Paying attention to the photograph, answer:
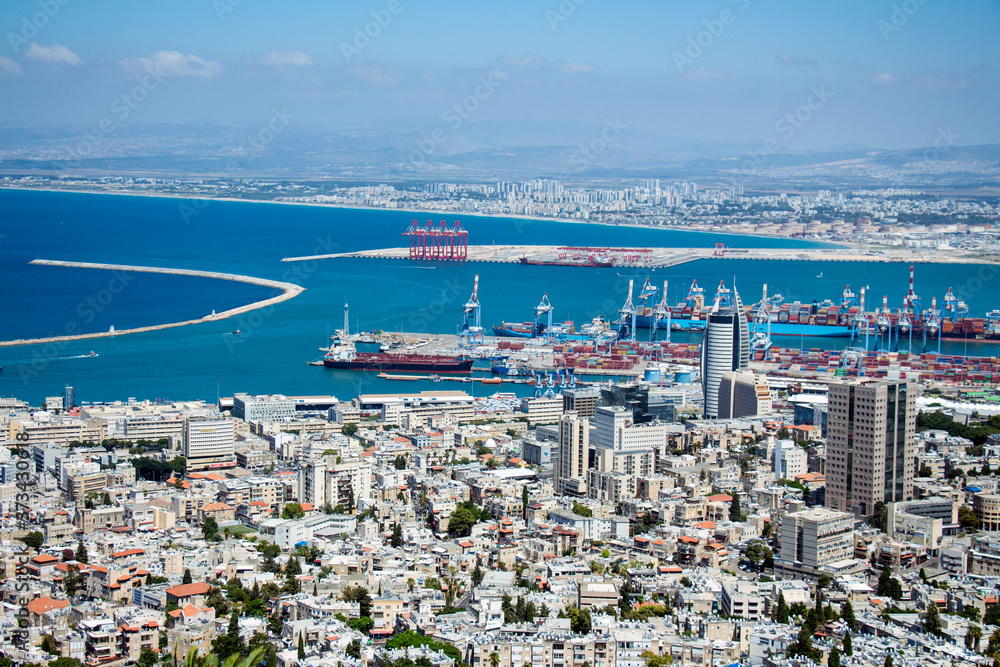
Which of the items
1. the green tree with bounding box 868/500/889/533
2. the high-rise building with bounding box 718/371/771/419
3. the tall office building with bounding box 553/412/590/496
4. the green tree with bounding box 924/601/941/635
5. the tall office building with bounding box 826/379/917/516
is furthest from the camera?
the high-rise building with bounding box 718/371/771/419

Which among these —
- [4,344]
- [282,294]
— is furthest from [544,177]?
[4,344]

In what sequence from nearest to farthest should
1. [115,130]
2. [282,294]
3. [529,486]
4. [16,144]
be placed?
[529,486]
[282,294]
[16,144]
[115,130]

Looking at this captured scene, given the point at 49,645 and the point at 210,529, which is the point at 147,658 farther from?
the point at 210,529

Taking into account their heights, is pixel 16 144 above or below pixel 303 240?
above

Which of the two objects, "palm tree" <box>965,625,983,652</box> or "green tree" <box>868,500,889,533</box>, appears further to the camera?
"green tree" <box>868,500,889,533</box>

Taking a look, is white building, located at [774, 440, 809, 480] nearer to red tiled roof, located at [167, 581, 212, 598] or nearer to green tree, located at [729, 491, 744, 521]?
green tree, located at [729, 491, 744, 521]

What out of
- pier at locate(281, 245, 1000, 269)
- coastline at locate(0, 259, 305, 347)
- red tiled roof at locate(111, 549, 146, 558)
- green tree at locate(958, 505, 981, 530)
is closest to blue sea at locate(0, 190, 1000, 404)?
coastline at locate(0, 259, 305, 347)

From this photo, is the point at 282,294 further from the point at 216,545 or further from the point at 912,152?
the point at 912,152
